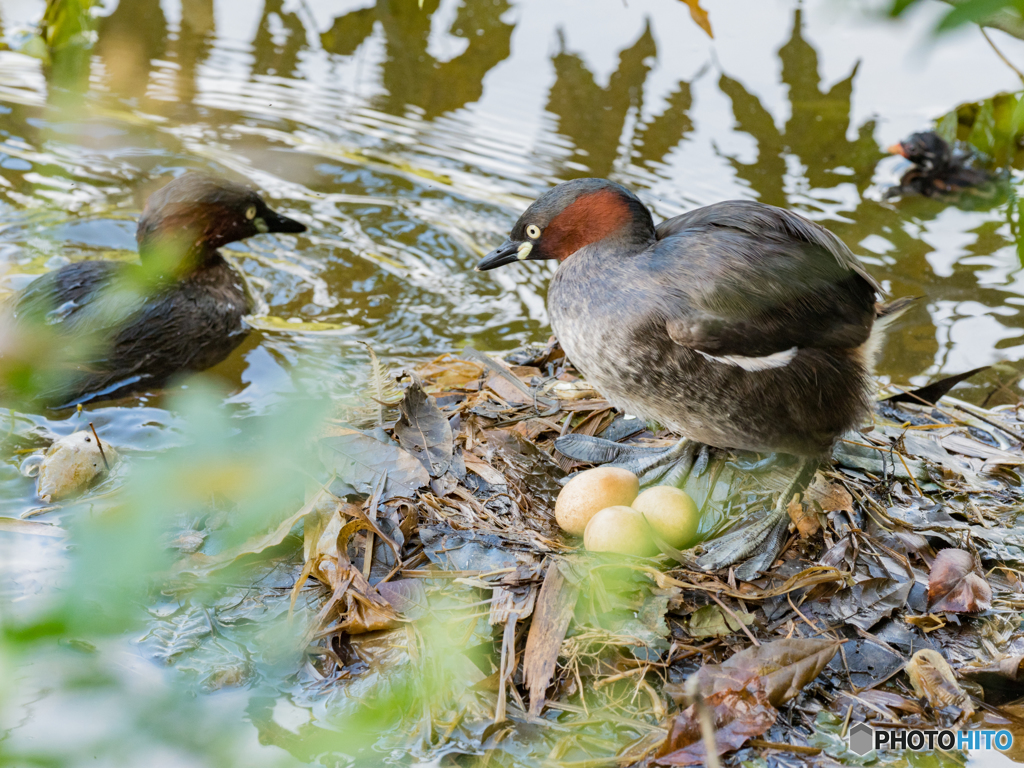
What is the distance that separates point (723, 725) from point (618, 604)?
0.47 m

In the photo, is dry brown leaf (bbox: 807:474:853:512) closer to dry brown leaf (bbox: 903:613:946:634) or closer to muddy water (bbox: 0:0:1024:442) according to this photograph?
dry brown leaf (bbox: 903:613:946:634)

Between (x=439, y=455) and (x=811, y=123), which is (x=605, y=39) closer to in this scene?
(x=811, y=123)

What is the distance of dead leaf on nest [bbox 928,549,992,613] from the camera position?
2.93m

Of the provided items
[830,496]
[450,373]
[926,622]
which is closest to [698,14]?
[830,496]

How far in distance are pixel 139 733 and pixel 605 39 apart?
7602 millimetres

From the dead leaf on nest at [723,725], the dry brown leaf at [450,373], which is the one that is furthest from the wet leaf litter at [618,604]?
the dry brown leaf at [450,373]

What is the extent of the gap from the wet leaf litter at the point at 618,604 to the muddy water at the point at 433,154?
1358 millimetres

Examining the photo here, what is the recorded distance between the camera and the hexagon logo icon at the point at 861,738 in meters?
2.53

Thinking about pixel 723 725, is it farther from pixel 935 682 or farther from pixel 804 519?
pixel 804 519

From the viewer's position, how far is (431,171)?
6.66 metres

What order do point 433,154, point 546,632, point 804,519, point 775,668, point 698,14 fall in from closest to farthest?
point 698,14
point 775,668
point 546,632
point 804,519
point 433,154

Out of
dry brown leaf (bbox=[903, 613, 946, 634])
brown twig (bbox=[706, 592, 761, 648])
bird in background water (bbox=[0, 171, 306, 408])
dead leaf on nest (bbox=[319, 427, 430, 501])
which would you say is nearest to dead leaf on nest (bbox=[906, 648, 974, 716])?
dry brown leaf (bbox=[903, 613, 946, 634])

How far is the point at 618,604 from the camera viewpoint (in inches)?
111

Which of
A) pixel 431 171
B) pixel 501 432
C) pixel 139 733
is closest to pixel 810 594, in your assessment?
pixel 501 432
